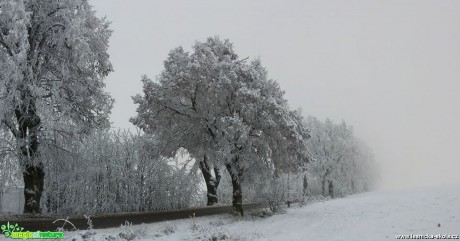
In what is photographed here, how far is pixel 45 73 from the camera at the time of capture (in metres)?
20.0

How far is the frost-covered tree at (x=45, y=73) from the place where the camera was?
16906 millimetres

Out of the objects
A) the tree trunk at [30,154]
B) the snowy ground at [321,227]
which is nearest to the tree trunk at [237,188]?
the snowy ground at [321,227]

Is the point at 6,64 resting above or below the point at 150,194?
above

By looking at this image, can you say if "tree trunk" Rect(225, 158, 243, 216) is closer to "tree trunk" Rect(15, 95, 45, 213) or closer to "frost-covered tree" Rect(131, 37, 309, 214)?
"frost-covered tree" Rect(131, 37, 309, 214)

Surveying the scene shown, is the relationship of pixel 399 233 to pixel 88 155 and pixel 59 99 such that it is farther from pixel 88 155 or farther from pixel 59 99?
pixel 88 155

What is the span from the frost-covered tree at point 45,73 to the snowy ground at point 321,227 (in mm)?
5906

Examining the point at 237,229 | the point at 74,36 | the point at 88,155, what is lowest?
the point at 237,229

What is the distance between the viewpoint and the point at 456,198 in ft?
73.2

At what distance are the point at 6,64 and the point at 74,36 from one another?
333cm

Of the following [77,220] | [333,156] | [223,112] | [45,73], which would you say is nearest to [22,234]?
[77,220]

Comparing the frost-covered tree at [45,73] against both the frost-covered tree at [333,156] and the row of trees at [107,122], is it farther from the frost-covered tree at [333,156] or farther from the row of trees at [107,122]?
the frost-covered tree at [333,156]

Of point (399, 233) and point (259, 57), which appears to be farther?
point (259, 57)

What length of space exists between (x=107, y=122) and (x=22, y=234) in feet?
30.3

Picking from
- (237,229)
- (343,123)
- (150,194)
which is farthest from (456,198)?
(343,123)
